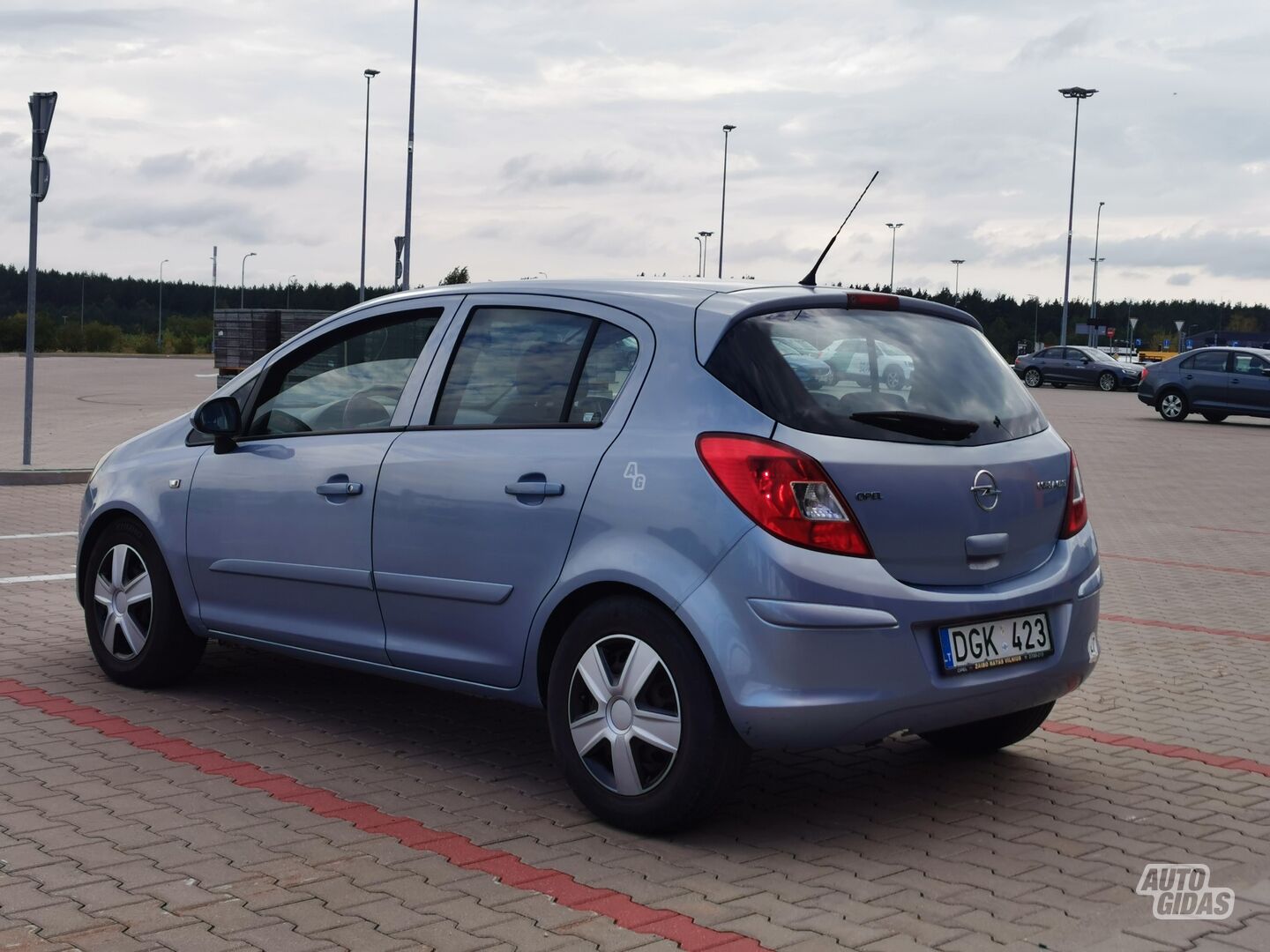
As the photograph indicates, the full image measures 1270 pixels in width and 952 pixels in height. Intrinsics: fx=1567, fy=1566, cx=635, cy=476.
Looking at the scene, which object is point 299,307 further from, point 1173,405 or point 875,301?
point 875,301

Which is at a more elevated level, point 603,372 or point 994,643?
point 603,372

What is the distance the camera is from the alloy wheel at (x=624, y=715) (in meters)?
4.45

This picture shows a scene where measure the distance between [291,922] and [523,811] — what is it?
112cm

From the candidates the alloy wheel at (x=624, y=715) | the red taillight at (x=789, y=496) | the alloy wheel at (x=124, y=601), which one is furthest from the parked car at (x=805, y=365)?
the alloy wheel at (x=124, y=601)

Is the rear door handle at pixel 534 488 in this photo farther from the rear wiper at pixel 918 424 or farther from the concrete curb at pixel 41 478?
the concrete curb at pixel 41 478

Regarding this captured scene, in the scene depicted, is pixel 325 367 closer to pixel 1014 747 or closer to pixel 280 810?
pixel 280 810

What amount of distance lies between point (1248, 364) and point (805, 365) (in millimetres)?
28756

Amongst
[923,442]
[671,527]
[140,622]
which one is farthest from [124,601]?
[923,442]

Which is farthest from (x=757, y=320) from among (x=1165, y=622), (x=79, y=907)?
(x=1165, y=622)

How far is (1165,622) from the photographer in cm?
891

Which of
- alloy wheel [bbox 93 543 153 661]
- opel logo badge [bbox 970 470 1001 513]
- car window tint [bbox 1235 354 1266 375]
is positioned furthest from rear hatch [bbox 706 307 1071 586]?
car window tint [bbox 1235 354 1266 375]

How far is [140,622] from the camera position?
6402 mm

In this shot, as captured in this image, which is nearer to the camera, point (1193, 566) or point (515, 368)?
point (515, 368)

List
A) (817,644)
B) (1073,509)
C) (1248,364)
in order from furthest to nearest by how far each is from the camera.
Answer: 1. (1248,364)
2. (1073,509)
3. (817,644)
